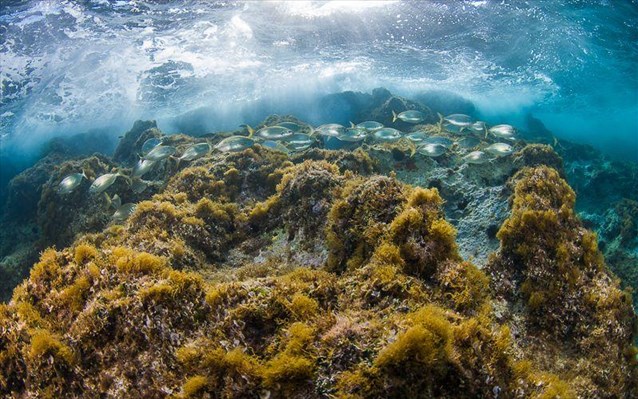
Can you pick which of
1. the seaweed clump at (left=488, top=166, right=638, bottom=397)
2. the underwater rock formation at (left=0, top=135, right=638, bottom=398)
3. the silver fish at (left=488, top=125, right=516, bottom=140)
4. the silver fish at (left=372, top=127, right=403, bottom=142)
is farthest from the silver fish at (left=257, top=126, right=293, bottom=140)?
the silver fish at (left=488, top=125, right=516, bottom=140)

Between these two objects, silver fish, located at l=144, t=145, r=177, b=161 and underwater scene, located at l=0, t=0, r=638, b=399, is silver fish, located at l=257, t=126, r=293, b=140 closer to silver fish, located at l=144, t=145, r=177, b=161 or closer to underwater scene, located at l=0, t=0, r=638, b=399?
underwater scene, located at l=0, t=0, r=638, b=399

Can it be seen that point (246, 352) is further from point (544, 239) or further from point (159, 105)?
point (159, 105)

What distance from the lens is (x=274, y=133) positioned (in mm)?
Answer: 8578

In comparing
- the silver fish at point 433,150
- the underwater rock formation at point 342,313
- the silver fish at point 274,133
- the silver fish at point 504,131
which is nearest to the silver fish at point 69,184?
the silver fish at point 274,133

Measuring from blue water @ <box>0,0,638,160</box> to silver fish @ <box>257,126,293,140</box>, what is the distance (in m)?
9.66

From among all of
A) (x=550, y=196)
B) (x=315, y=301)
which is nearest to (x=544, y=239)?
(x=550, y=196)

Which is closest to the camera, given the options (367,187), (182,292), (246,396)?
(246,396)

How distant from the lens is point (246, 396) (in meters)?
2.26

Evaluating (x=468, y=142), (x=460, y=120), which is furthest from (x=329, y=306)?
(x=460, y=120)

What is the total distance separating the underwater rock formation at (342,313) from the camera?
228 centimetres

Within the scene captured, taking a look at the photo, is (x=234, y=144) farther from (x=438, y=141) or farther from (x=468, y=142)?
(x=468, y=142)

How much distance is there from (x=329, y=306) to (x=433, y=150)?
6.10 meters

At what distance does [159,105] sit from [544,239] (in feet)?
125

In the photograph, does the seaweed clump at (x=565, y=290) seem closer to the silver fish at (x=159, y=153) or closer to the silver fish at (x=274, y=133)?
the silver fish at (x=274, y=133)
